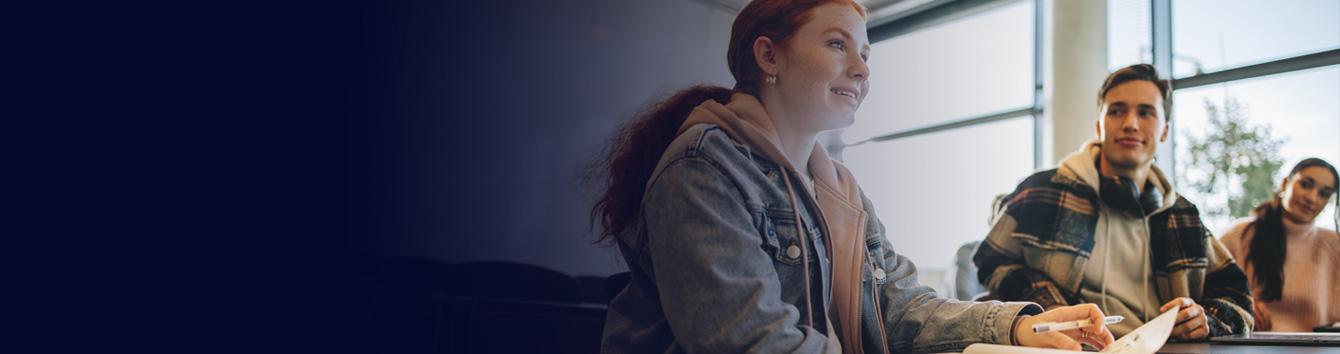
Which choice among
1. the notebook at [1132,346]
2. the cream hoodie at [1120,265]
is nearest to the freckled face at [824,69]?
the notebook at [1132,346]

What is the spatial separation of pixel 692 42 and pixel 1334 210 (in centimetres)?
338

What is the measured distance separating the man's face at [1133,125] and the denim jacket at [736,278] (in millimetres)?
1215

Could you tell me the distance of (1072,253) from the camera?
220 centimetres

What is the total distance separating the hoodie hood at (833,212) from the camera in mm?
1196

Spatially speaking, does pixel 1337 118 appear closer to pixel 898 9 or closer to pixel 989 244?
pixel 898 9

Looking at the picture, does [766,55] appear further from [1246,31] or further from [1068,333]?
[1246,31]

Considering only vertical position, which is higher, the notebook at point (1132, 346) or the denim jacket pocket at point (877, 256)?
the denim jacket pocket at point (877, 256)

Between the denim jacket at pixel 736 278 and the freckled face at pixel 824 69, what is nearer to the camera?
the denim jacket at pixel 736 278

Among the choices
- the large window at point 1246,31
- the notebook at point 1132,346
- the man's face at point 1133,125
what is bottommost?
the notebook at point 1132,346

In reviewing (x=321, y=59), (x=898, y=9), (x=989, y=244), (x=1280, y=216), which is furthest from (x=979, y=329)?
(x=898, y=9)

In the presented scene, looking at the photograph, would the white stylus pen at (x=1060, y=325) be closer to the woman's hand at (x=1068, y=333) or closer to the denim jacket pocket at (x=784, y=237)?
the woman's hand at (x=1068, y=333)

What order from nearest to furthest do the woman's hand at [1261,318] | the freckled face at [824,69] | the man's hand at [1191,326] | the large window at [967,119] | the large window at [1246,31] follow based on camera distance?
the freckled face at [824,69] < the man's hand at [1191,326] < the woman's hand at [1261,318] < the large window at [1246,31] < the large window at [967,119]

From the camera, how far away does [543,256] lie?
113 cm

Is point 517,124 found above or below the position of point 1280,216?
above
